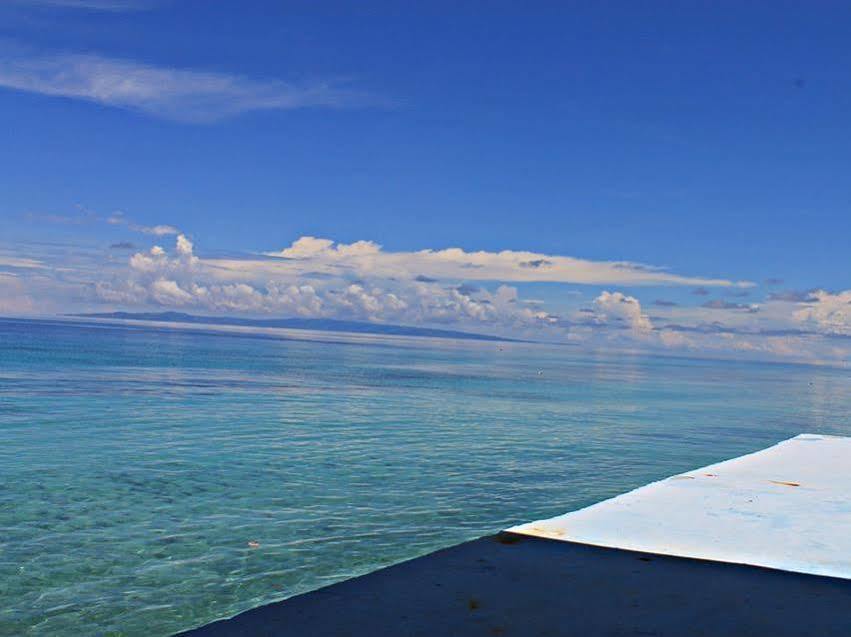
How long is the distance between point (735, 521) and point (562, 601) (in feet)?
14.6

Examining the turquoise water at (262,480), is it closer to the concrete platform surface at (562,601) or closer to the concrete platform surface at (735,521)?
the concrete platform surface at (562,601)

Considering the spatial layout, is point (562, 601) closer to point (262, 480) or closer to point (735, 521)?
point (735, 521)

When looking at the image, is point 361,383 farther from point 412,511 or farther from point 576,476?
point 412,511

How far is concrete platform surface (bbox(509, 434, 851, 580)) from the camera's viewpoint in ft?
29.1

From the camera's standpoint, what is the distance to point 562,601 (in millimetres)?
7109

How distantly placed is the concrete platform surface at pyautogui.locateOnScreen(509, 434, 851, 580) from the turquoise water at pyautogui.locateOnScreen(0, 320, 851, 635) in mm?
2882

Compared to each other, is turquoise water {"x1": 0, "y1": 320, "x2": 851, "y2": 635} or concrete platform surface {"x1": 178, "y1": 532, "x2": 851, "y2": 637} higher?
concrete platform surface {"x1": 178, "y1": 532, "x2": 851, "y2": 637}

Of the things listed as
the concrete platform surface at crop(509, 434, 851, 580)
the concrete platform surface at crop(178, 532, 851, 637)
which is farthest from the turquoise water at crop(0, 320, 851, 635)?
the concrete platform surface at crop(509, 434, 851, 580)

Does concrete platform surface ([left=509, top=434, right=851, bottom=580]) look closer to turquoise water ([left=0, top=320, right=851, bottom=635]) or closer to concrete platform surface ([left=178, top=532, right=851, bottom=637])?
concrete platform surface ([left=178, top=532, right=851, bottom=637])

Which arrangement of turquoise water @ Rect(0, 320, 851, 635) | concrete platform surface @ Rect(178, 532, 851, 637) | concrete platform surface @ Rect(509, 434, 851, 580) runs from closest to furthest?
concrete platform surface @ Rect(178, 532, 851, 637) → concrete platform surface @ Rect(509, 434, 851, 580) → turquoise water @ Rect(0, 320, 851, 635)

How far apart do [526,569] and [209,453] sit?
51.6ft

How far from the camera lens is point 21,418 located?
2912cm

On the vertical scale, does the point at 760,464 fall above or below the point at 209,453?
above

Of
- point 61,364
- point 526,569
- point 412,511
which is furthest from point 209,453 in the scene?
point 61,364
